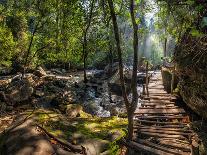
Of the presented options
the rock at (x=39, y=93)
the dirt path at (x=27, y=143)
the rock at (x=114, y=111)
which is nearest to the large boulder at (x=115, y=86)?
the rock at (x=114, y=111)

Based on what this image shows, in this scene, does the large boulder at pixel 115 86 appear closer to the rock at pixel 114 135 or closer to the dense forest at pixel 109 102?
the dense forest at pixel 109 102

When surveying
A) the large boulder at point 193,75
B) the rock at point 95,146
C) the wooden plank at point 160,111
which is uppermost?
the large boulder at point 193,75

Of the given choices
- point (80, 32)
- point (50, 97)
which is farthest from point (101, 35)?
point (50, 97)

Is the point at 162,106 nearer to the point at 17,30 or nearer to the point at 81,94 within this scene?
the point at 81,94

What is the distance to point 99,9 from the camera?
30.1 meters

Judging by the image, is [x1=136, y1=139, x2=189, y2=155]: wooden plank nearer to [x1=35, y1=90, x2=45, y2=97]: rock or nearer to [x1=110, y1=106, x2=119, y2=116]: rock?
[x1=110, y1=106, x2=119, y2=116]: rock

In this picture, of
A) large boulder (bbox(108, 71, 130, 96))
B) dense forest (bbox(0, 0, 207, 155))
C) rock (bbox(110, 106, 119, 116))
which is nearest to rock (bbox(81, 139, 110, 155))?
dense forest (bbox(0, 0, 207, 155))

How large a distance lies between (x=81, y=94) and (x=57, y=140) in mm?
16444

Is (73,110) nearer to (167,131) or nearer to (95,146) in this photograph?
(167,131)

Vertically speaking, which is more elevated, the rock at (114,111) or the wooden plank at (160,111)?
the wooden plank at (160,111)

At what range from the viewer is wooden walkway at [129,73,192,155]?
8.78m

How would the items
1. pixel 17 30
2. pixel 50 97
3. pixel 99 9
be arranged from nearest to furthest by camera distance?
pixel 50 97, pixel 99 9, pixel 17 30

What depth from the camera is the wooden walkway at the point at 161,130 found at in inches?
346

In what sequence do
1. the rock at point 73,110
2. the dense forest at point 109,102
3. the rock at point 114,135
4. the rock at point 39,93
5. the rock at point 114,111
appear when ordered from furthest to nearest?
the rock at point 39,93
the rock at point 114,111
the rock at point 73,110
the rock at point 114,135
the dense forest at point 109,102
